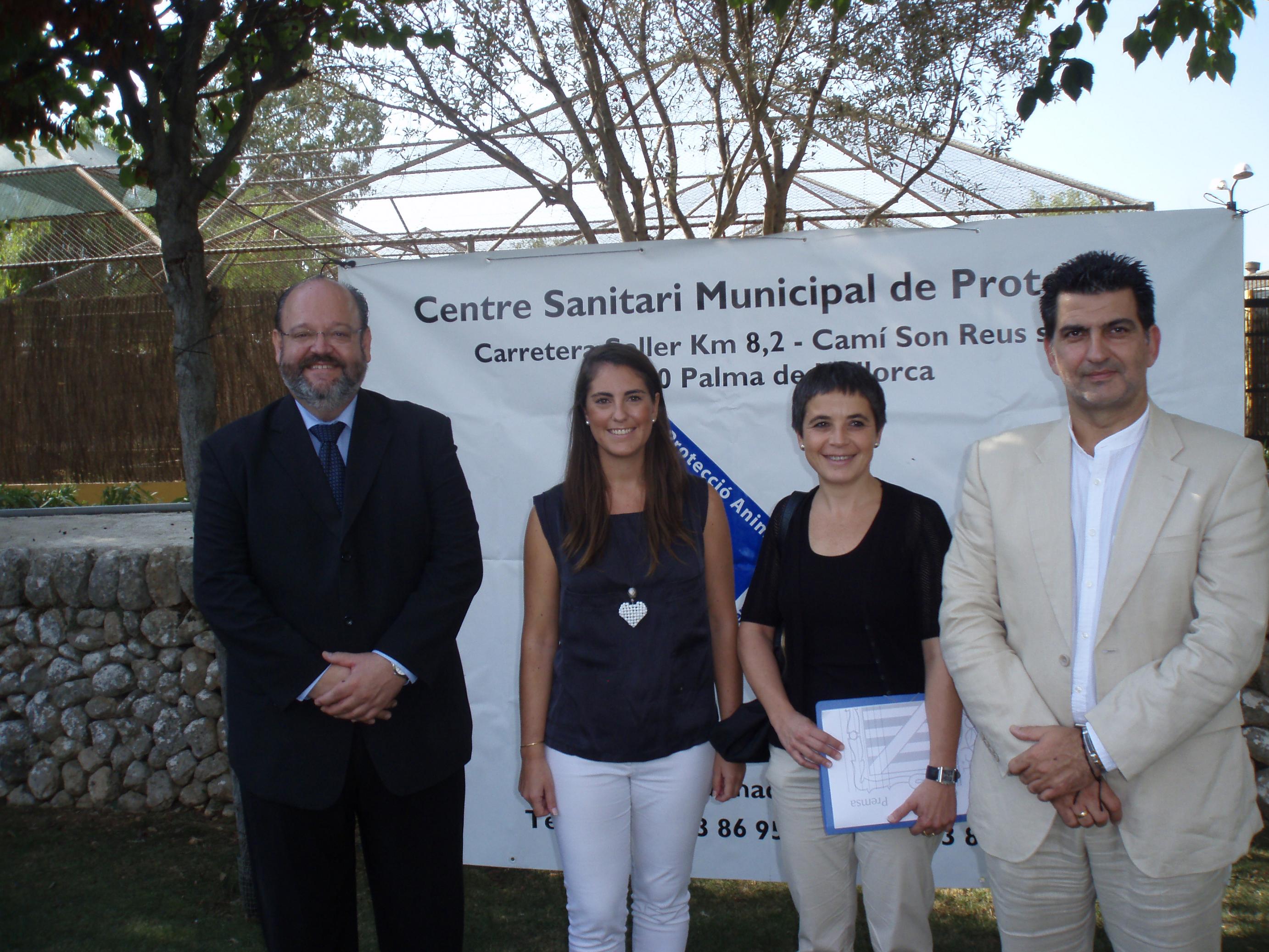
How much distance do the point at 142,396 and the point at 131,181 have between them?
5026 millimetres

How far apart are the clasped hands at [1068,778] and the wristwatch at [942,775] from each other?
0.84 feet

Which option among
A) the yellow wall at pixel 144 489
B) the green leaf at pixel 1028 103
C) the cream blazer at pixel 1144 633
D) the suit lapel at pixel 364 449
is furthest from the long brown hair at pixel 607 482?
the yellow wall at pixel 144 489

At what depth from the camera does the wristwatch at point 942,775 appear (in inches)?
85.7

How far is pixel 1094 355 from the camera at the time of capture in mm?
1949

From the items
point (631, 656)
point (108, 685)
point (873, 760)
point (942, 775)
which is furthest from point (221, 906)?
point (942, 775)

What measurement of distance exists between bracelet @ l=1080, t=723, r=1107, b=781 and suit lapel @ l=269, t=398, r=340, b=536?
176 centimetres

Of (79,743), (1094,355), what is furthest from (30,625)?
(1094,355)

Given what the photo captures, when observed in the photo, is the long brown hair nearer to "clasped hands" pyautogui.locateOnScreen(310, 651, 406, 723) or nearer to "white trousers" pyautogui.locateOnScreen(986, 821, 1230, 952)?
"clasped hands" pyautogui.locateOnScreen(310, 651, 406, 723)

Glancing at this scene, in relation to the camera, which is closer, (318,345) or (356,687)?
(356,687)

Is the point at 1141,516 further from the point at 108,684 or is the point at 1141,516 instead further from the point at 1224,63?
the point at 108,684

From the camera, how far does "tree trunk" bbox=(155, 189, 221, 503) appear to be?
324 cm

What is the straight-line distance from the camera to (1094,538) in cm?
200

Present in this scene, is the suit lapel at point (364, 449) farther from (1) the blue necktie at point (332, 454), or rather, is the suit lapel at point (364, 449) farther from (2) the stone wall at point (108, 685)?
(2) the stone wall at point (108, 685)

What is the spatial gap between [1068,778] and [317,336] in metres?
2.02
